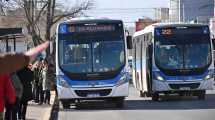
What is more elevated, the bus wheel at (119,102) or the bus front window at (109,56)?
the bus front window at (109,56)

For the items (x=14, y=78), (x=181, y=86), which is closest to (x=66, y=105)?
(x=181, y=86)

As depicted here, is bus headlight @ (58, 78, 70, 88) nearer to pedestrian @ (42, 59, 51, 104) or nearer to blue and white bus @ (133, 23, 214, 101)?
pedestrian @ (42, 59, 51, 104)

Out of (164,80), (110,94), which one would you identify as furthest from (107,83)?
(164,80)

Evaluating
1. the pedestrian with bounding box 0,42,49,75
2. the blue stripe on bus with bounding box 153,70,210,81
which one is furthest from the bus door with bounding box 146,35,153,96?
the pedestrian with bounding box 0,42,49,75

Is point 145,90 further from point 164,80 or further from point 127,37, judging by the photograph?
point 127,37

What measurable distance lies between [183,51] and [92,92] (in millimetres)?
5324

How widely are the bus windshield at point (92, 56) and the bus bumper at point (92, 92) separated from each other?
666 mm

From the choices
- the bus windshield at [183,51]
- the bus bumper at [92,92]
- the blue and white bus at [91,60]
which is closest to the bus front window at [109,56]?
the blue and white bus at [91,60]

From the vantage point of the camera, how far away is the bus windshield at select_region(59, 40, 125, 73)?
76.5 feet

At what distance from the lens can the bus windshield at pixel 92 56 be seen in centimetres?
2333

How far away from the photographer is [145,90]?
28.5 meters

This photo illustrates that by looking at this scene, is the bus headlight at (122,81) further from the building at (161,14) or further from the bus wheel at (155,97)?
the building at (161,14)

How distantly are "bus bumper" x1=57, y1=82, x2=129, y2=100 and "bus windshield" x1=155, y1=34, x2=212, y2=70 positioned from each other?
12.8ft

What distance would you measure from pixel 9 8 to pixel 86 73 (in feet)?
122
